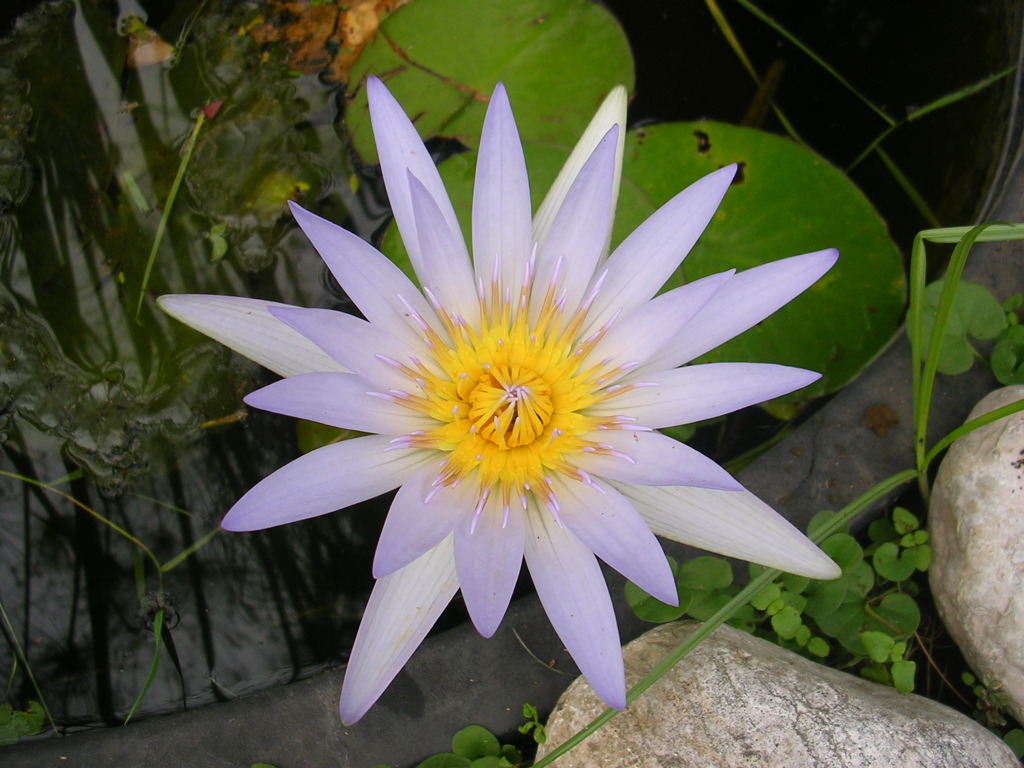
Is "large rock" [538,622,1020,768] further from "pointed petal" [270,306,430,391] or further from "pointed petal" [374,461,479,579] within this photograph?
"pointed petal" [270,306,430,391]

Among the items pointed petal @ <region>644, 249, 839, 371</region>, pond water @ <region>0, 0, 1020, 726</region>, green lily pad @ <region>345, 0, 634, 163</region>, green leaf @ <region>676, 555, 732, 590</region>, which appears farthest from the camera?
green lily pad @ <region>345, 0, 634, 163</region>

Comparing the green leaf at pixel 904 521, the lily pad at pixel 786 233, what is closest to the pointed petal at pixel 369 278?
the lily pad at pixel 786 233

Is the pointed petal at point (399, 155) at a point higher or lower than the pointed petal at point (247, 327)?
higher

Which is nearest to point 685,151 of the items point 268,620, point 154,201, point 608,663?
point 608,663

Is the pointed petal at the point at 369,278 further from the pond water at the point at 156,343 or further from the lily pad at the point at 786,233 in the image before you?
the pond water at the point at 156,343

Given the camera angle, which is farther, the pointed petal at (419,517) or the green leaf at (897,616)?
the green leaf at (897,616)

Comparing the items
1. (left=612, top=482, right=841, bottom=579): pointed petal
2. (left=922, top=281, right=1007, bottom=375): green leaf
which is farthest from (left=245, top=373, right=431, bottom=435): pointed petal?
(left=922, top=281, right=1007, bottom=375): green leaf
